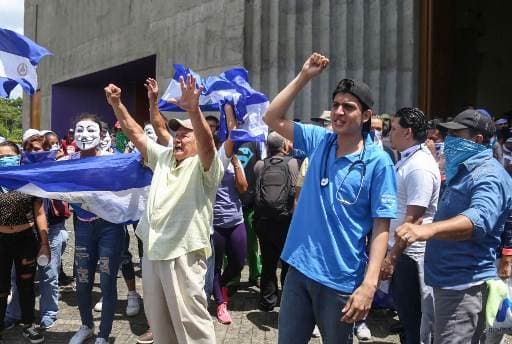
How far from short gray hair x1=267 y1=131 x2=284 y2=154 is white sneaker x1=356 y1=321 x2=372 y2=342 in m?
1.97

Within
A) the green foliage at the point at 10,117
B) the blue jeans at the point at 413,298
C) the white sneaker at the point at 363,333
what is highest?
the green foliage at the point at 10,117

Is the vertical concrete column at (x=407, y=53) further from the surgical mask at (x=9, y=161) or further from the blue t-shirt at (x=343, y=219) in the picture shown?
the blue t-shirt at (x=343, y=219)

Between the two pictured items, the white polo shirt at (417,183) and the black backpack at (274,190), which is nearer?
the white polo shirt at (417,183)

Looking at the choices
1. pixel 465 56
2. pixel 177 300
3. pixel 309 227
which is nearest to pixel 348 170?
pixel 309 227

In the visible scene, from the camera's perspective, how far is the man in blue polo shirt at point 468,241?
9.75 ft

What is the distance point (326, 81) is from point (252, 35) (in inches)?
59.5

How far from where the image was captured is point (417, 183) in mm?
3883

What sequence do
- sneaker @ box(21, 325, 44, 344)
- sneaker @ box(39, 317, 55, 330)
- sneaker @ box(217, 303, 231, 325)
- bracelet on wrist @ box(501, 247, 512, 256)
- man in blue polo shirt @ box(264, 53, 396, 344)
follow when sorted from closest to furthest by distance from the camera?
man in blue polo shirt @ box(264, 53, 396, 344) → bracelet on wrist @ box(501, 247, 512, 256) → sneaker @ box(21, 325, 44, 344) → sneaker @ box(39, 317, 55, 330) → sneaker @ box(217, 303, 231, 325)

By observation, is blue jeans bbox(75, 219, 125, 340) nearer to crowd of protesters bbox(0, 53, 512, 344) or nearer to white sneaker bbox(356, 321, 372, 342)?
crowd of protesters bbox(0, 53, 512, 344)

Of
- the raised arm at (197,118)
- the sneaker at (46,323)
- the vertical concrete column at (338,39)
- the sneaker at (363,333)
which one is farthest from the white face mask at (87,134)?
the vertical concrete column at (338,39)

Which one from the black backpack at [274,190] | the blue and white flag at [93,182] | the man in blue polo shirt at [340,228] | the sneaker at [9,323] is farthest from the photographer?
the black backpack at [274,190]

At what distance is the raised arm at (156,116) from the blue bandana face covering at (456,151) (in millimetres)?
2090

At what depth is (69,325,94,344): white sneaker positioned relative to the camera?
4.80 metres

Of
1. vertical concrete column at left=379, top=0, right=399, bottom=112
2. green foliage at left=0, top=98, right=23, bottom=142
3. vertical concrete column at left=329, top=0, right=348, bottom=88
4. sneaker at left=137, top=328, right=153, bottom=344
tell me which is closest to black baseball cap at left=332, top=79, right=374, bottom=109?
sneaker at left=137, top=328, right=153, bottom=344
